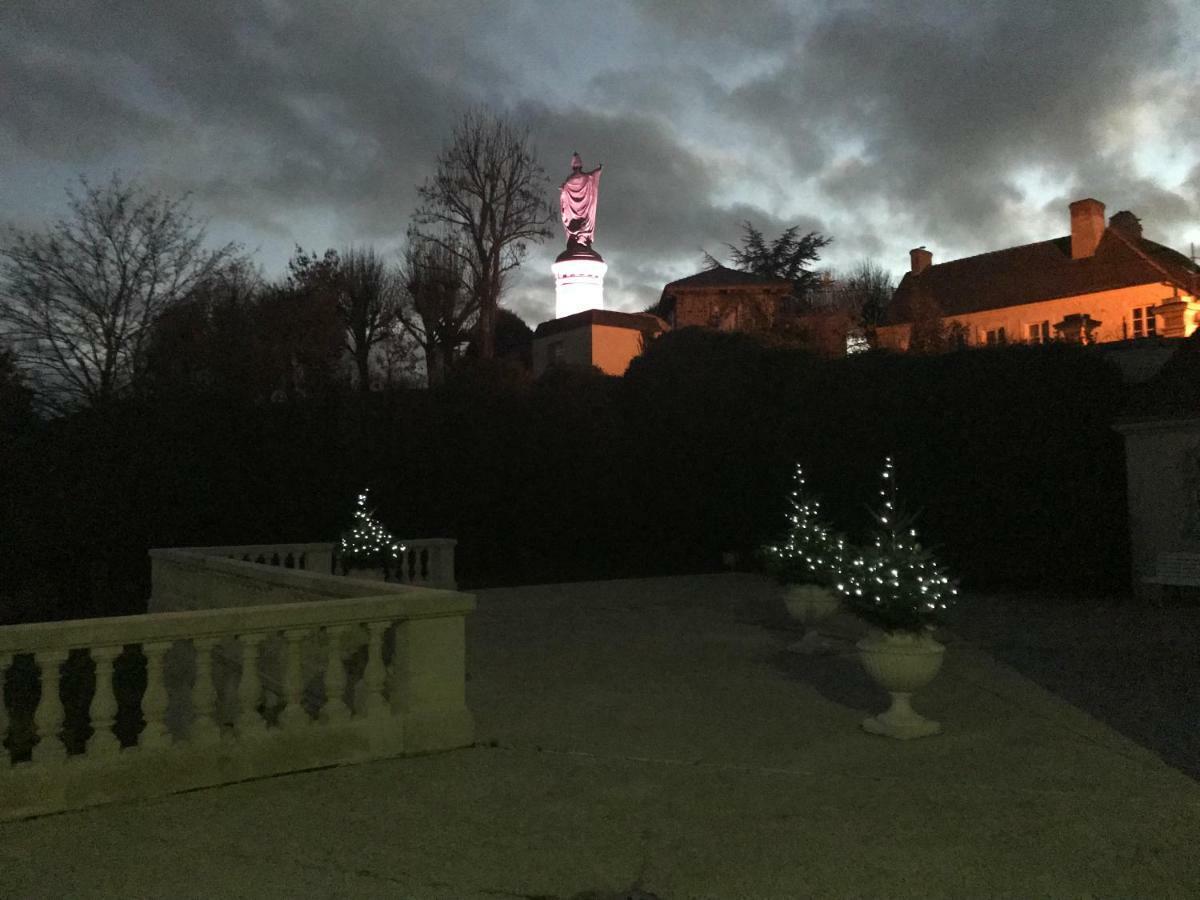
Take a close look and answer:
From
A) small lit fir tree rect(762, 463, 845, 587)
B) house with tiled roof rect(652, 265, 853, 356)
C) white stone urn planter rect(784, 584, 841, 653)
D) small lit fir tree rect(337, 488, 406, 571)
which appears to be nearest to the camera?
small lit fir tree rect(762, 463, 845, 587)

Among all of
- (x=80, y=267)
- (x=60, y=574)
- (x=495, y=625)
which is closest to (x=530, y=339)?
(x=80, y=267)

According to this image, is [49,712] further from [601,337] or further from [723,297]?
[601,337]

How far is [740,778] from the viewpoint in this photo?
5938 millimetres

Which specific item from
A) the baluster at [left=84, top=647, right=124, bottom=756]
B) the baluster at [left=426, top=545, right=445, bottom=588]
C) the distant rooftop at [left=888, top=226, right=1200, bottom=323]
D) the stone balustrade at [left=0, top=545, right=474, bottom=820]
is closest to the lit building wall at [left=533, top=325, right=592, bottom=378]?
the distant rooftop at [left=888, top=226, right=1200, bottom=323]

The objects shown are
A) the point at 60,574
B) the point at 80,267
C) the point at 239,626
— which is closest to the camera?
the point at 239,626

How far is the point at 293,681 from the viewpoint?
20.0 feet

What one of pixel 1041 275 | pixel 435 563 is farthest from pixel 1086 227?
pixel 435 563

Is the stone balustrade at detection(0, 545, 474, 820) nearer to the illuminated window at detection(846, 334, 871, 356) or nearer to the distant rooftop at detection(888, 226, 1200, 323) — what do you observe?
the illuminated window at detection(846, 334, 871, 356)

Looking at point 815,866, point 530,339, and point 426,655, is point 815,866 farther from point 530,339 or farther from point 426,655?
point 530,339

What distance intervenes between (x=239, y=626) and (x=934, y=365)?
552 inches

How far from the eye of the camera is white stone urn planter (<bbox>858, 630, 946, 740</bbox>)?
6816 mm

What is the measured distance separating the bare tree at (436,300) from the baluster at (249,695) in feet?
93.3

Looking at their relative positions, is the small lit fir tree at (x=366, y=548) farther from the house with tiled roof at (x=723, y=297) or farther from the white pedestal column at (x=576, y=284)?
the white pedestal column at (x=576, y=284)

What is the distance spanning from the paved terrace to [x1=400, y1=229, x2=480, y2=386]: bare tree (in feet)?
90.3
